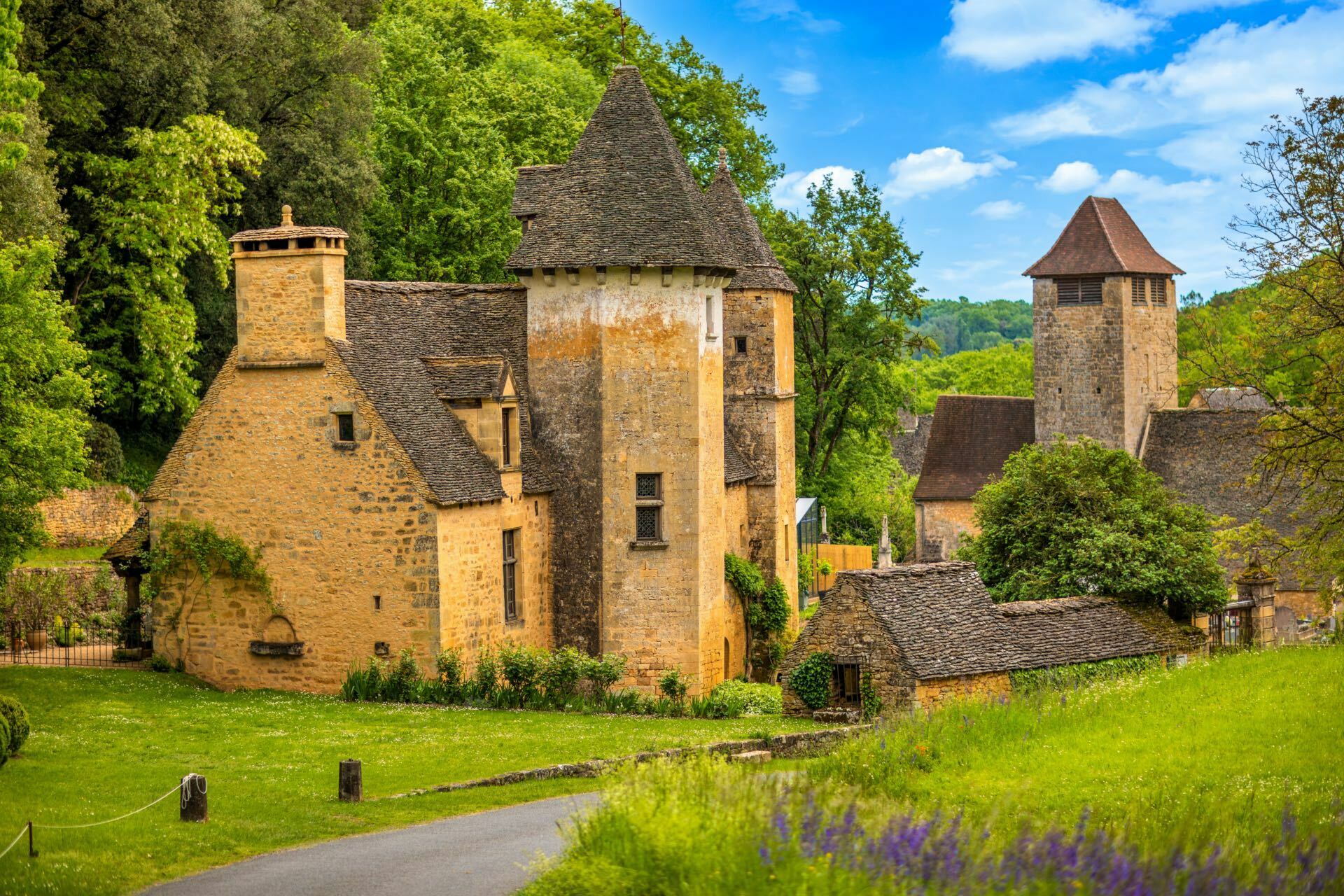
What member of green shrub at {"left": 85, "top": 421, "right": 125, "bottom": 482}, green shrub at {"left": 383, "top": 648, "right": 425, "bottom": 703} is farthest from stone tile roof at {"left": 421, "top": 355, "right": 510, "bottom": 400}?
green shrub at {"left": 85, "top": 421, "right": 125, "bottom": 482}

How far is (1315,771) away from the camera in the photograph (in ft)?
58.0

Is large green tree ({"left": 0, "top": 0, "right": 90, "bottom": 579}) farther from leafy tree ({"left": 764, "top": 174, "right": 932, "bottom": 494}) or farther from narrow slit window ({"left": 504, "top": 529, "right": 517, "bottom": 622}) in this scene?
leafy tree ({"left": 764, "top": 174, "right": 932, "bottom": 494})

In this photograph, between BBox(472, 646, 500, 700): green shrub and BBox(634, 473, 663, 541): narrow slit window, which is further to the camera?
BBox(634, 473, 663, 541): narrow slit window

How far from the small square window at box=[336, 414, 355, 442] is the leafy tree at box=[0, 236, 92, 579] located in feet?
15.4

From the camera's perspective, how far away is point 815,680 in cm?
2836

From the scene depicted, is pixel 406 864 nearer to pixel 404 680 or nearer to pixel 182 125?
pixel 404 680

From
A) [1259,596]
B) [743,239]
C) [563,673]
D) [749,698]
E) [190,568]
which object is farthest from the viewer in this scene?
[743,239]

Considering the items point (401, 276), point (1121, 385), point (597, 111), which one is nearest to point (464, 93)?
point (401, 276)

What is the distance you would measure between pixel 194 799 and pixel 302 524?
12120 millimetres

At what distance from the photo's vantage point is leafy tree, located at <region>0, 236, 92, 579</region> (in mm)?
25469

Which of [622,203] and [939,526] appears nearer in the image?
[622,203]

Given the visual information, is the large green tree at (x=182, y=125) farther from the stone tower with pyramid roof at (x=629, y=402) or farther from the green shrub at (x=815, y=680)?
the green shrub at (x=815, y=680)

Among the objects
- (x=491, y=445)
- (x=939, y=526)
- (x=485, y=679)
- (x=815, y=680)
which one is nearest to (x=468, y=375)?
(x=491, y=445)

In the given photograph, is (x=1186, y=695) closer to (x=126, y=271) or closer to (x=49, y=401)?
(x=49, y=401)
